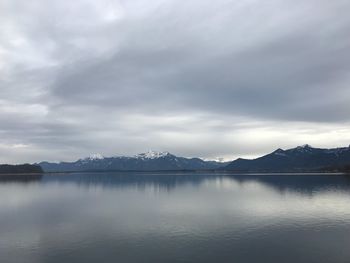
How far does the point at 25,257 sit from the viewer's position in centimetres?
4600

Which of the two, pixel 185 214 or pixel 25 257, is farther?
pixel 185 214

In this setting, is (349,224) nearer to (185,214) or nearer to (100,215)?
(185,214)

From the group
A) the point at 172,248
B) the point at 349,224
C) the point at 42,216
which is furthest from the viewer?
the point at 42,216

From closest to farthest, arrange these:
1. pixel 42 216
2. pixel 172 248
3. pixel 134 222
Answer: pixel 172 248, pixel 134 222, pixel 42 216

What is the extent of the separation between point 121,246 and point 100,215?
33.4 m

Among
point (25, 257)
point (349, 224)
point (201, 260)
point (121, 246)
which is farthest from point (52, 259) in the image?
point (349, 224)

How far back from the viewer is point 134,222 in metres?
71.2

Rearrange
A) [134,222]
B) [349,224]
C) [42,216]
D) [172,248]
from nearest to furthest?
[172,248] < [349,224] < [134,222] < [42,216]

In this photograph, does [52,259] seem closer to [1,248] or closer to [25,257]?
[25,257]

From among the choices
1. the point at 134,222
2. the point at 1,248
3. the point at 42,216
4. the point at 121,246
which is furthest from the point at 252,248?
the point at 42,216

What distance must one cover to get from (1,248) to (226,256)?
108 ft

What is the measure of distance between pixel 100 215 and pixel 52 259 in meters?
37.9

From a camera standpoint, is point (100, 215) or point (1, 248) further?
point (100, 215)

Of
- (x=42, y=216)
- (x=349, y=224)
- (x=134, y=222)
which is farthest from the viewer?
(x=42, y=216)
